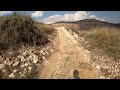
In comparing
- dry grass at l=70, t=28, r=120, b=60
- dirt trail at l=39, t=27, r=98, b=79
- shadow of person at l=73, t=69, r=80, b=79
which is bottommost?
shadow of person at l=73, t=69, r=80, b=79

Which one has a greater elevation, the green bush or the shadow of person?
the green bush

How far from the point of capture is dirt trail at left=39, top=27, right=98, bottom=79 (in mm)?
6043

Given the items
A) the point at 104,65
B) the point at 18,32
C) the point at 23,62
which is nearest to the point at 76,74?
the point at 104,65

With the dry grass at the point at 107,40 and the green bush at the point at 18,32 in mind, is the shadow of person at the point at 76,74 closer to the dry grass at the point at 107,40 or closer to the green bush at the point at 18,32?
the dry grass at the point at 107,40

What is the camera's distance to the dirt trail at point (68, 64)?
6.04 m

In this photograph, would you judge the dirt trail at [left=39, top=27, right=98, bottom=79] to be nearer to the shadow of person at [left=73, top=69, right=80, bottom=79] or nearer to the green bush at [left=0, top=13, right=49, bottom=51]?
the shadow of person at [left=73, top=69, right=80, bottom=79]

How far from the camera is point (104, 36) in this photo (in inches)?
329

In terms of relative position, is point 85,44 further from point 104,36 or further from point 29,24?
point 29,24

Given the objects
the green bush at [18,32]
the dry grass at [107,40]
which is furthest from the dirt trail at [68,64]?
the green bush at [18,32]

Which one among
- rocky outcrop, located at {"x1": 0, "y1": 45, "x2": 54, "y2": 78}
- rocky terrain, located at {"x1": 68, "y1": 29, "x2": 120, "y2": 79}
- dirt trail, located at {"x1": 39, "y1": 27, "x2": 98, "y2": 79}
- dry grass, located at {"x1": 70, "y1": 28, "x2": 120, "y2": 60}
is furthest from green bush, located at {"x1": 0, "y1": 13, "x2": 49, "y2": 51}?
dry grass, located at {"x1": 70, "y1": 28, "x2": 120, "y2": 60}

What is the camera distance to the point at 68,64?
6.63m
